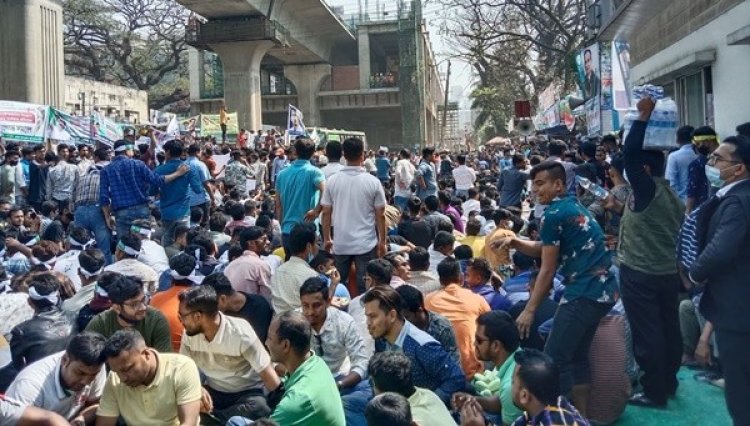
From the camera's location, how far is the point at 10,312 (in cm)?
488

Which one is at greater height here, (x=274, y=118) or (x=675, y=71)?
(x=274, y=118)

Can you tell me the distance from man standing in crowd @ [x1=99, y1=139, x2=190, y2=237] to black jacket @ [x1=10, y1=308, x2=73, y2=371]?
357cm

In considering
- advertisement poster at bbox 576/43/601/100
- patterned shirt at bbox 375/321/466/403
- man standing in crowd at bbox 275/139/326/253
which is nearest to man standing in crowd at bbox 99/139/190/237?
man standing in crowd at bbox 275/139/326/253

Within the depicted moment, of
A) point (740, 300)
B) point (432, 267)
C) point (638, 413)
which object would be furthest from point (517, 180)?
point (740, 300)

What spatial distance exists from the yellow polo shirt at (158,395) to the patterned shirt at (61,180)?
8.10m

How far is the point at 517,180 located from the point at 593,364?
6.27 meters

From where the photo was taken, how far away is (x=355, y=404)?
4.31 meters

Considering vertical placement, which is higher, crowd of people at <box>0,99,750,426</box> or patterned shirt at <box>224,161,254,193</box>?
patterned shirt at <box>224,161,254,193</box>

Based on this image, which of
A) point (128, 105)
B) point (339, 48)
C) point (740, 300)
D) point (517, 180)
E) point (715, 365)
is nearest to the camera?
point (740, 300)

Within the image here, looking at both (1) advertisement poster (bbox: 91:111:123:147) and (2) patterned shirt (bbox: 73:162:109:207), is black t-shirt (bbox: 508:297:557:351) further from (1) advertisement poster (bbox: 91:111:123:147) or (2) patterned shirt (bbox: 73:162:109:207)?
(1) advertisement poster (bbox: 91:111:123:147)

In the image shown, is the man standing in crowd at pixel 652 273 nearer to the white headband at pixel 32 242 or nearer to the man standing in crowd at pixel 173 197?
the man standing in crowd at pixel 173 197

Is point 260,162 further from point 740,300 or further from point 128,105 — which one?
point 128,105

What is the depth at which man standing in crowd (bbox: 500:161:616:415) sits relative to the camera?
4.15 m

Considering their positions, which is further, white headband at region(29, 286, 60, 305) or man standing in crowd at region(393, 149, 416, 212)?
man standing in crowd at region(393, 149, 416, 212)
